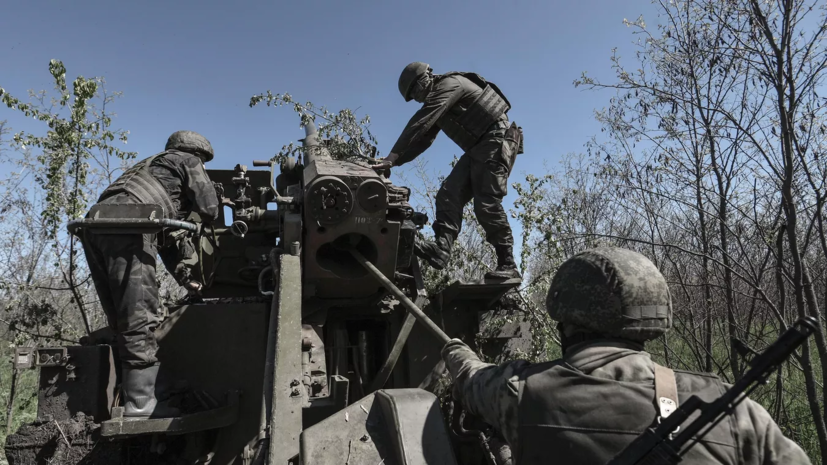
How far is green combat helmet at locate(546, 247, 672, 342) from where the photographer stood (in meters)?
2.11

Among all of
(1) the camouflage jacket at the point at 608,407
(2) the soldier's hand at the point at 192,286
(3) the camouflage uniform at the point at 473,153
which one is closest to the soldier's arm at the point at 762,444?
(1) the camouflage jacket at the point at 608,407

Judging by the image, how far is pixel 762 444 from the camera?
1.89m

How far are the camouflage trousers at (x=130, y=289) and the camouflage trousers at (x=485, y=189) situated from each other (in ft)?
7.96

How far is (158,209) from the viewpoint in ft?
13.3

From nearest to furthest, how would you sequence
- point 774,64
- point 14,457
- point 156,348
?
point 14,457, point 156,348, point 774,64

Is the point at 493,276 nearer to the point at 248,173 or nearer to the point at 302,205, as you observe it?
the point at 302,205

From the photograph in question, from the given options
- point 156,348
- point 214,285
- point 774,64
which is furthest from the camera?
point 214,285

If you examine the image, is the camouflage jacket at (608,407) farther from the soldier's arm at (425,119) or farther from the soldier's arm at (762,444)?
the soldier's arm at (425,119)

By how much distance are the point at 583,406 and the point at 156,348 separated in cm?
306

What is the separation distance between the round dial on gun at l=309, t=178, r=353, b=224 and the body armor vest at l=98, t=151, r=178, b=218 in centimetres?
125

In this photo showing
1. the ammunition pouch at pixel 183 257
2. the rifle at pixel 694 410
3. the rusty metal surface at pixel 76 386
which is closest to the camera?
the rifle at pixel 694 410

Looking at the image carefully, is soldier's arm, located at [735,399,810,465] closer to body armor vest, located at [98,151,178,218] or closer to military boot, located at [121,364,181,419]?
military boot, located at [121,364,181,419]

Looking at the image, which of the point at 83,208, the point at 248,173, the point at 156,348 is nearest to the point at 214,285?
the point at 248,173

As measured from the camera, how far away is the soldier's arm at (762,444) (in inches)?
74.0
